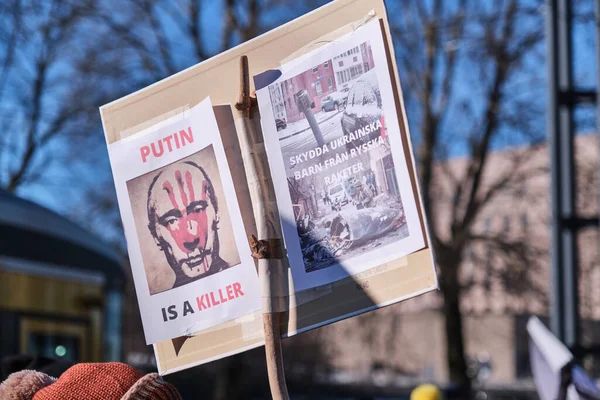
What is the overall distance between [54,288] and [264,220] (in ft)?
21.2

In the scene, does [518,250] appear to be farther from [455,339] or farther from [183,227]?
[183,227]

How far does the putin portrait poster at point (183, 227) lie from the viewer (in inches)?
83.8

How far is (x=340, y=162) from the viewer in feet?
6.55

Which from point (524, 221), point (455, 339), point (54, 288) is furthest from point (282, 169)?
point (524, 221)

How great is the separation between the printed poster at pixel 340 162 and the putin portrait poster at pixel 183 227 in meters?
0.15

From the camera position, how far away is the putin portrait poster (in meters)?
2.13

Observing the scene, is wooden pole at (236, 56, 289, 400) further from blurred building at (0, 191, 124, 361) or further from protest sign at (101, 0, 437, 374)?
blurred building at (0, 191, 124, 361)

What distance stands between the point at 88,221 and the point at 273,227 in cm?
1565

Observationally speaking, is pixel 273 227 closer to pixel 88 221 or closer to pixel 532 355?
pixel 532 355

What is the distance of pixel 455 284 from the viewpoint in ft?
53.8

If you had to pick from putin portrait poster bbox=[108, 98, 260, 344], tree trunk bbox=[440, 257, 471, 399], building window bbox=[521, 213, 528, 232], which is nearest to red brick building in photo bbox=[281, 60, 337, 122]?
putin portrait poster bbox=[108, 98, 260, 344]

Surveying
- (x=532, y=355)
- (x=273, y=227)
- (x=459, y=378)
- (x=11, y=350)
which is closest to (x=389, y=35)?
(x=273, y=227)

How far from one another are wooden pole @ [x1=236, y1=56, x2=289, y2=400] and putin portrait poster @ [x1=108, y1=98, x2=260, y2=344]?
7 cm

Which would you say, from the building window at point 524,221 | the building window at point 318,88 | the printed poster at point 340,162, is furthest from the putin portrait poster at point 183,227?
the building window at point 524,221
